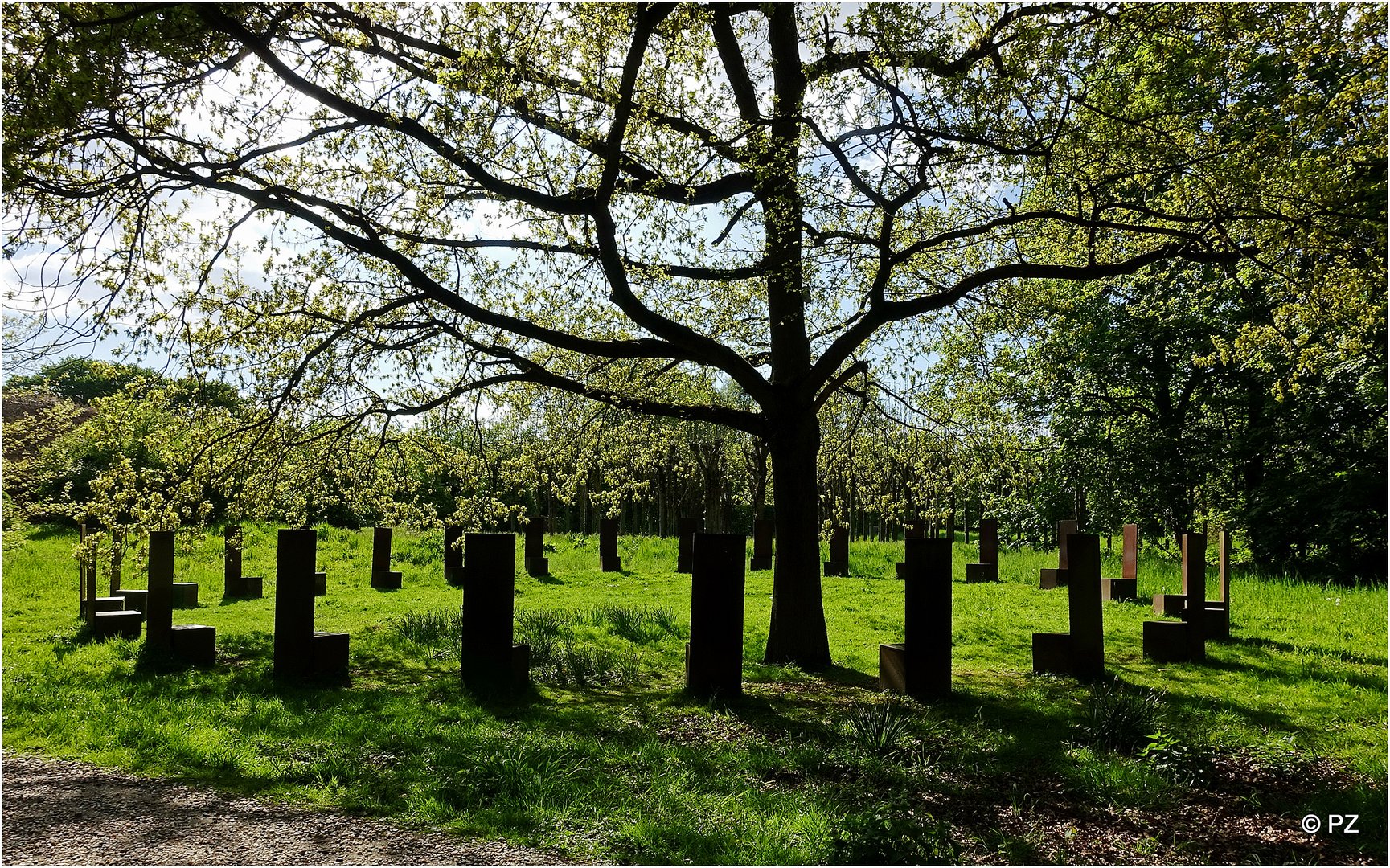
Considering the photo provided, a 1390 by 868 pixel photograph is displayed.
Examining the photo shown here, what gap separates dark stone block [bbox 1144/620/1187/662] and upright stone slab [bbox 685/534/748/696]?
16.6 feet

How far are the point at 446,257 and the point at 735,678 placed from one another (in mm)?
5760

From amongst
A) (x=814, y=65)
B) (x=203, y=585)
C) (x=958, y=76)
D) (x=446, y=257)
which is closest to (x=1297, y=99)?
(x=958, y=76)

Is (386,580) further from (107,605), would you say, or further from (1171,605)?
(1171,605)

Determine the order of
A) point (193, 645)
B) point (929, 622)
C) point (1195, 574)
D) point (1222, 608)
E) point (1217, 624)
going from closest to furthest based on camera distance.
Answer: point (929, 622) → point (193, 645) → point (1217, 624) → point (1195, 574) → point (1222, 608)

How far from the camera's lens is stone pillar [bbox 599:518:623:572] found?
59.8 feet

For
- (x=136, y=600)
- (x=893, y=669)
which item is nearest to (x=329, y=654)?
(x=136, y=600)

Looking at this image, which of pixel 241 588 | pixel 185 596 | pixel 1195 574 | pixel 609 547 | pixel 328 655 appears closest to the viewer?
pixel 328 655

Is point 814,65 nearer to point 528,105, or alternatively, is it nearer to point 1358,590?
point 528,105

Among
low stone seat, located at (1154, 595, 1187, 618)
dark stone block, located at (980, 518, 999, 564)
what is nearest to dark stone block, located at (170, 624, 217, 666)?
low stone seat, located at (1154, 595, 1187, 618)

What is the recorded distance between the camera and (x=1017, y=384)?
22.1 m

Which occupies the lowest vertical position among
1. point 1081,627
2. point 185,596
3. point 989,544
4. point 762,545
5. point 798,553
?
point 185,596

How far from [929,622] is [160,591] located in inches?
313

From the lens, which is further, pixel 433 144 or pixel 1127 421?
pixel 1127 421

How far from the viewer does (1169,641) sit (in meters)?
9.30
